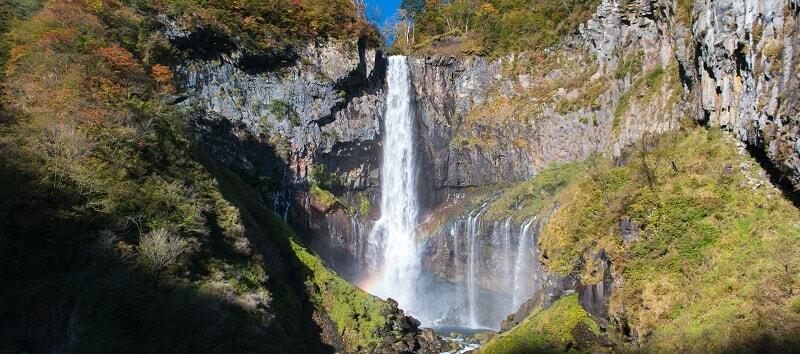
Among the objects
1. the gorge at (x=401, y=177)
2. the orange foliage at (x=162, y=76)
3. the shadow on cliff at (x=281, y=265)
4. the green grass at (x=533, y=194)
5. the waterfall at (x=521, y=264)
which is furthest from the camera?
the green grass at (x=533, y=194)

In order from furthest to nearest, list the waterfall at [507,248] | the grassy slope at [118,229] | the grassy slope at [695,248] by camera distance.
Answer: the waterfall at [507,248] → the grassy slope at [118,229] → the grassy slope at [695,248]

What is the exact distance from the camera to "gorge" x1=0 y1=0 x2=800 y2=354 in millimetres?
16656

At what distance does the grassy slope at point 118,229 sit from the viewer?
1894 centimetres

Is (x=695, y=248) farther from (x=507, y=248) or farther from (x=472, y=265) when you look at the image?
(x=472, y=265)

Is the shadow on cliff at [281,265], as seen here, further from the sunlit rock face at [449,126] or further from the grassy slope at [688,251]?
the grassy slope at [688,251]

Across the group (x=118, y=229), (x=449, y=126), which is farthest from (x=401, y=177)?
(x=118, y=229)

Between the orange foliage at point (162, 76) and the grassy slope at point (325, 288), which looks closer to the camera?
the grassy slope at point (325, 288)

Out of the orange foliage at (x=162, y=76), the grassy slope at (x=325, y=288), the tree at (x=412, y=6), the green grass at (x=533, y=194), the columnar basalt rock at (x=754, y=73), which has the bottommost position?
the grassy slope at (x=325, y=288)

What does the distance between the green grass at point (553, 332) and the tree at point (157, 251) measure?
41.5 feet

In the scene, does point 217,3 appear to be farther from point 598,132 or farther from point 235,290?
point 598,132

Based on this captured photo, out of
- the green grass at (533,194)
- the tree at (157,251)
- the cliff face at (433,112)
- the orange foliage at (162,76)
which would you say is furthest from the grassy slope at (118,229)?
the green grass at (533,194)

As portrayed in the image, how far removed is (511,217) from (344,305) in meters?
12.8

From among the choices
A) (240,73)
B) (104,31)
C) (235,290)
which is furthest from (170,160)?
(240,73)

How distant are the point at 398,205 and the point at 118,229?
2619cm
